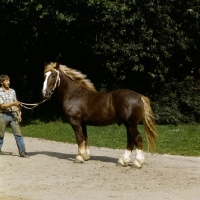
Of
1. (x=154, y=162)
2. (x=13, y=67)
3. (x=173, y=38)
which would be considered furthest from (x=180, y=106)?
(x=154, y=162)

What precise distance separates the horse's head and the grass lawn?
4.04 m

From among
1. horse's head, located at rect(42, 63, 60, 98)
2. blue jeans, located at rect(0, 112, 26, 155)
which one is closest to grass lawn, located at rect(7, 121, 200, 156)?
blue jeans, located at rect(0, 112, 26, 155)

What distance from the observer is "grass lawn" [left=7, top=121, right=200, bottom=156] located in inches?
561

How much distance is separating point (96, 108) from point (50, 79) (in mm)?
1354

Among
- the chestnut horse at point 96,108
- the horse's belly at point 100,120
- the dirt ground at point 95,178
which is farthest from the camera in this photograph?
the horse's belly at point 100,120

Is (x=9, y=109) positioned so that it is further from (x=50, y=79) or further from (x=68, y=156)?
(x=68, y=156)

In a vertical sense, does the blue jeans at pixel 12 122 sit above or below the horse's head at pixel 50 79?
below

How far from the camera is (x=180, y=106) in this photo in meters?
24.3

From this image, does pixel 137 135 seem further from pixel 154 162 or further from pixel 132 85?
pixel 132 85

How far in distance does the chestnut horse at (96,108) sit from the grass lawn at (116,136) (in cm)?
299

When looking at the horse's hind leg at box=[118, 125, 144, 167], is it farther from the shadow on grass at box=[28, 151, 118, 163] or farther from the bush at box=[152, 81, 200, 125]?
the bush at box=[152, 81, 200, 125]

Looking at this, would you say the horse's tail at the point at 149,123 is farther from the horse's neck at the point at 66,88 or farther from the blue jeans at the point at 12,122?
the blue jeans at the point at 12,122

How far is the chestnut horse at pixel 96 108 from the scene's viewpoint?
10.6m

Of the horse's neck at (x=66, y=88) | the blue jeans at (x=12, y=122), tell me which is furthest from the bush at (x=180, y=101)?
the blue jeans at (x=12, y=122)
